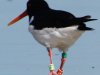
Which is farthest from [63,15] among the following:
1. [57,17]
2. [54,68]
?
[54,68]

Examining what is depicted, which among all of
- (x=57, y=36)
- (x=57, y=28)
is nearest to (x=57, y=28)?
(x=57, y=28)

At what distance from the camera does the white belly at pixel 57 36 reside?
11.3 m

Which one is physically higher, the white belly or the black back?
the black back

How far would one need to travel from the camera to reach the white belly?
11.3 m

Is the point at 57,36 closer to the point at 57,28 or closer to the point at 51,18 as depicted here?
the point at 57,28

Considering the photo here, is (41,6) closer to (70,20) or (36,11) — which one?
(36,11)

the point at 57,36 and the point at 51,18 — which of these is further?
the point at 51,18

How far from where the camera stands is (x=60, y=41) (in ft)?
37.7

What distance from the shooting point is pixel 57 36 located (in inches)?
448

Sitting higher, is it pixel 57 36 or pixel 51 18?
pixel 51 18

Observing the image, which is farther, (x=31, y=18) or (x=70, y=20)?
(x=31, y=18)

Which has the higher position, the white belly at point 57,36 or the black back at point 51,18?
the black back at point 51,18

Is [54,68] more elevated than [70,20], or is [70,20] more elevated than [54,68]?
[70,20]

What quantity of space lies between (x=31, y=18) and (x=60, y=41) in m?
0.83
